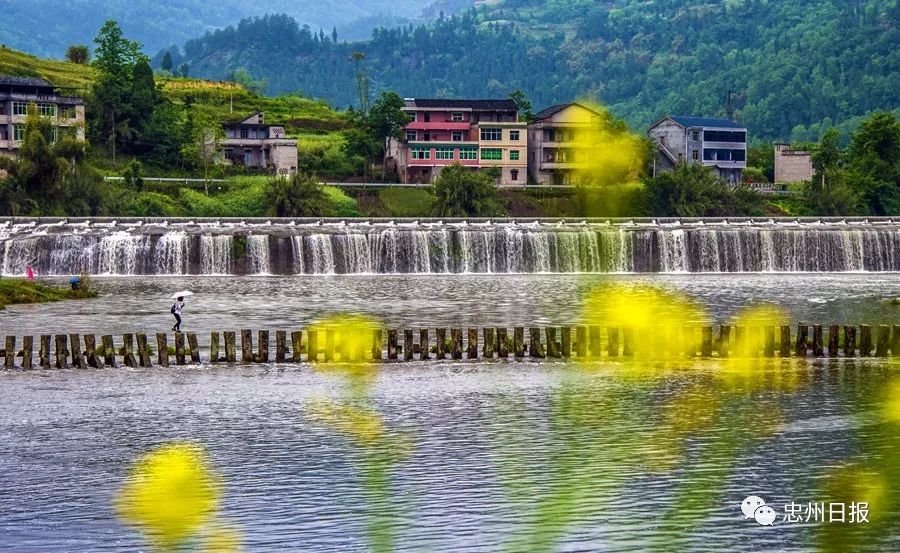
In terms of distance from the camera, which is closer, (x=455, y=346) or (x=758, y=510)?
(x=758, y=510)

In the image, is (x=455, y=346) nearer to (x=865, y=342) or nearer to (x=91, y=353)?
(x=91, y=353)

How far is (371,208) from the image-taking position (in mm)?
152625

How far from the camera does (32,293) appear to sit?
86438mm

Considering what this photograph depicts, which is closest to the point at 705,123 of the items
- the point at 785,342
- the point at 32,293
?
the point at 32,293

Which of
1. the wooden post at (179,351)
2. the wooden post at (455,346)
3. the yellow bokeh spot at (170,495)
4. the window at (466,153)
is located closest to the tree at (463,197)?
the window at (466,153)

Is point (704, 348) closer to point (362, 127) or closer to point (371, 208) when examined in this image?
point (371, 208)

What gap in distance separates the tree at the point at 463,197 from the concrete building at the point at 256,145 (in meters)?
28.6

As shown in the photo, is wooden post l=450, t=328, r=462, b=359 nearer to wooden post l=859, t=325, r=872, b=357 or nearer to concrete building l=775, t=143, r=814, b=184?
wooden post l=859, t=325, r=872, b=357

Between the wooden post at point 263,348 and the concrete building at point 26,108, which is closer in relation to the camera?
the wooden post at point 263,348

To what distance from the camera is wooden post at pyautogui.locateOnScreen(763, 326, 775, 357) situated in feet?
194

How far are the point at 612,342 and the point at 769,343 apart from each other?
581 centimetres

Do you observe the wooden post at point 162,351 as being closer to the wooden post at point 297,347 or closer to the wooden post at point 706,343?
the wooden post at point 297,347

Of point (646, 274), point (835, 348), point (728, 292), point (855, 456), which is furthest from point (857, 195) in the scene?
point (855, 456)

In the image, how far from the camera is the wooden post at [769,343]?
59250mm
